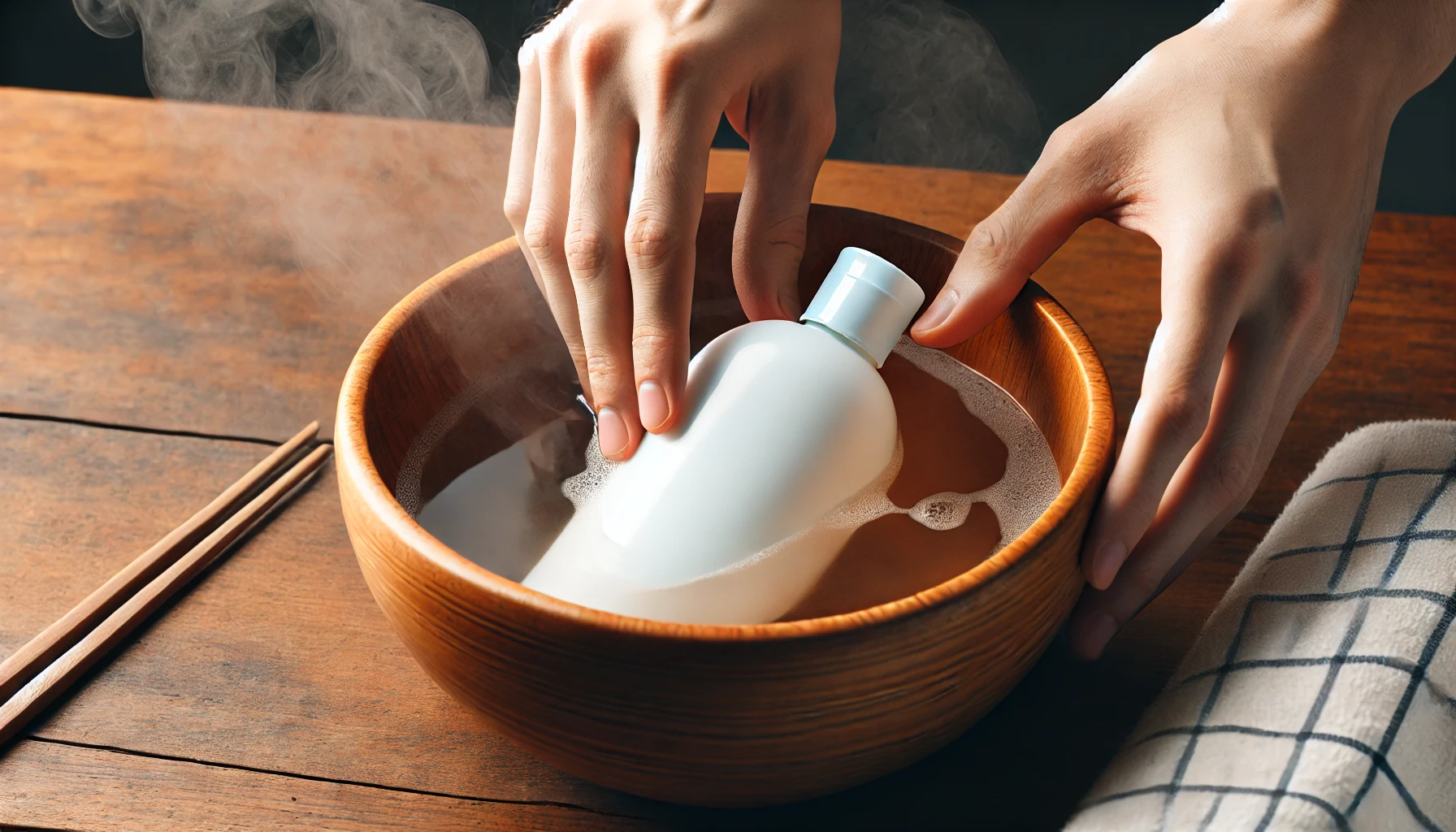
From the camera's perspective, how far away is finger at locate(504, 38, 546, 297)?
61 cm

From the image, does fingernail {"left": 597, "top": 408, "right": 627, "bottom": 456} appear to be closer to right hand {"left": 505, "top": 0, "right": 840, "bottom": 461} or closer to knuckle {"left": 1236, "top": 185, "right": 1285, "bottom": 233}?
right hand {"left": 505, "top": 0, "right": 840, "bottom": 461}

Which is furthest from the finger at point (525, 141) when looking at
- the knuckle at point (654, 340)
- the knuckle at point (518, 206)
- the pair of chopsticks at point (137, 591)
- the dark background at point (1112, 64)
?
the dark background at point (1112, 64)

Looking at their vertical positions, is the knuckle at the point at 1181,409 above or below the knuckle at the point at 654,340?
above

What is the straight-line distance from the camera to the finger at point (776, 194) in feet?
2.03

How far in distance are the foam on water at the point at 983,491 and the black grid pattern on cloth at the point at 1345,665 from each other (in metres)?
0.11

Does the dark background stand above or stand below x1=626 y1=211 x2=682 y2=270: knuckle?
below

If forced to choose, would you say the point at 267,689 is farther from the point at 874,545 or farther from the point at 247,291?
the point at 247,291

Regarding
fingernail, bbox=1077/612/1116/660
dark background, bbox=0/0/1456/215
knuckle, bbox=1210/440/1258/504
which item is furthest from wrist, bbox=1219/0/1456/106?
Answer: dark background, bbox=0/0/1456/215

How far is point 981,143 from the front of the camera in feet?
3.46

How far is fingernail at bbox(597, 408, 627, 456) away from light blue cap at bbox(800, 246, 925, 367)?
0.12 m

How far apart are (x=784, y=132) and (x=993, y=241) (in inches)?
5.9

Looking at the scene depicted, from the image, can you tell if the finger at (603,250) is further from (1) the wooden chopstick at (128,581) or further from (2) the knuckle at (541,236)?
(1) the wooden chopstick at (128,581)

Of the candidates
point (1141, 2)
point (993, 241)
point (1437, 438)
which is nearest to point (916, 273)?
point (993, 241)

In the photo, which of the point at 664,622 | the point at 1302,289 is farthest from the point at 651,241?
the point at 1302,289
